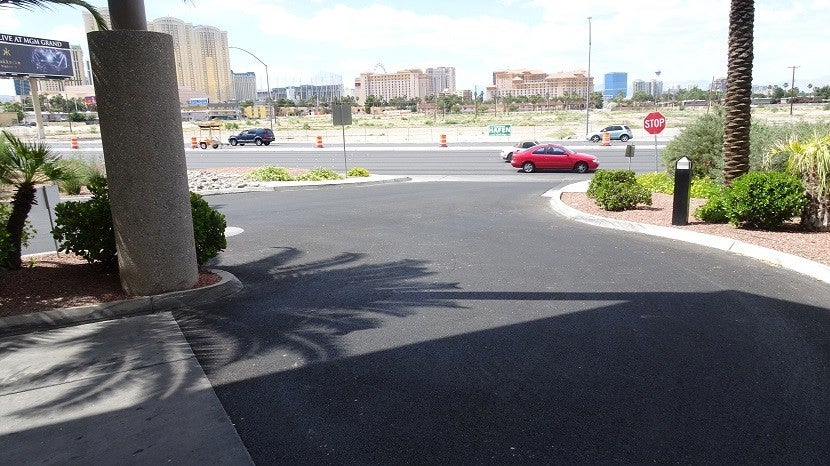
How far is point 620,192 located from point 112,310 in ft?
32.8

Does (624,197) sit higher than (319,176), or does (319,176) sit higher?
(624,197)

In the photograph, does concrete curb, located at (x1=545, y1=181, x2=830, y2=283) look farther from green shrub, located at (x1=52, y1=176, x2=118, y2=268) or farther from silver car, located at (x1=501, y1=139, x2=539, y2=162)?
silver car, located at (x1=501, y1=139, x2=539, y2=162)

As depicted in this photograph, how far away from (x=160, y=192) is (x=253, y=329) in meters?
2.00

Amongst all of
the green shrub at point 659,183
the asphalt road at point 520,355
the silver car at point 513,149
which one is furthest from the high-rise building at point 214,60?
the asphalt road at point 520,355

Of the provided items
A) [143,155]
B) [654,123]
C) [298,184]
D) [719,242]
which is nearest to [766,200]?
[719,242]

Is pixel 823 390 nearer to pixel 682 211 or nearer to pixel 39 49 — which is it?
pixel 682 211

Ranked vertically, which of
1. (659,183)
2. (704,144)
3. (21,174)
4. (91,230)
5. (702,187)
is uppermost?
(21,174)

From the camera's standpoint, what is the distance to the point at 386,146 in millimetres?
50781

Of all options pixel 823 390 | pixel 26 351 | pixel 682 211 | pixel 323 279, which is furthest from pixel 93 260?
pixel 682 211

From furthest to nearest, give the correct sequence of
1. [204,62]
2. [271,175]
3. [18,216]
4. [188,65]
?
[204,62]
[188,65]
[271,175]
[18,216]

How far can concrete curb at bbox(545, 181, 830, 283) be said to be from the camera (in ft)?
25.3

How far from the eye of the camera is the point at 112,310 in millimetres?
6586

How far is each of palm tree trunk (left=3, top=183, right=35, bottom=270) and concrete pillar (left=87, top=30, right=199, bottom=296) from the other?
1.49 metres

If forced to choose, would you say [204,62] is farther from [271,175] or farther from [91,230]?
[91,230]
